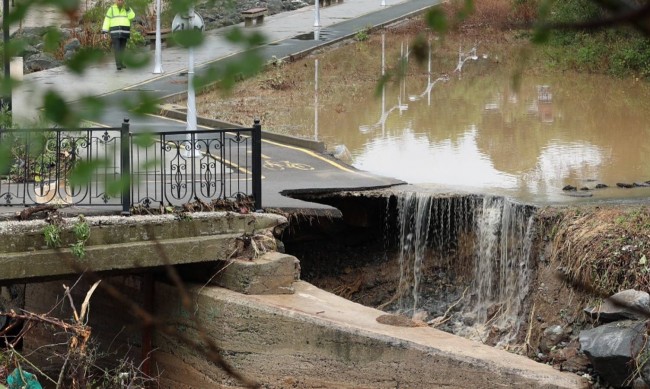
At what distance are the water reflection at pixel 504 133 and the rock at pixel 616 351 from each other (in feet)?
12.7

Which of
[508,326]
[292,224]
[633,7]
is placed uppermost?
[633,7]

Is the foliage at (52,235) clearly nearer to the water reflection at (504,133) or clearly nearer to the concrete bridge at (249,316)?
the concrete bridge at (249,316)

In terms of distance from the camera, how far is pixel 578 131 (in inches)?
877

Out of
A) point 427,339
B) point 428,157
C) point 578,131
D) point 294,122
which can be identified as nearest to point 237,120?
point 294,122

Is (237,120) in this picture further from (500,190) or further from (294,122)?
(500,190)

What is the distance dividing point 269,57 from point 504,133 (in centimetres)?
1957

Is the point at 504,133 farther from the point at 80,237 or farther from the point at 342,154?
the point at 80,237

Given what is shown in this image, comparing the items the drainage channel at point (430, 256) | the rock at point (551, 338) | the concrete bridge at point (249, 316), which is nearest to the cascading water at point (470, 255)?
the drainage channel at point (430, 256)

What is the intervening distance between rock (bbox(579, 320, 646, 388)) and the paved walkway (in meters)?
4.20

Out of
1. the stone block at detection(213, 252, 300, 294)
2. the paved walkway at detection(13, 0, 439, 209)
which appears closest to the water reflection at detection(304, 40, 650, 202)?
the paved walkway at detection(13, 0, 439, 209)

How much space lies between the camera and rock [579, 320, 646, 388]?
38.8 ft

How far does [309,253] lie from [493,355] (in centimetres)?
545

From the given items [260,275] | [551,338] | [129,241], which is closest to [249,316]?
[260,275]

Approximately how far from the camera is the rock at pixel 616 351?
11.8 meters
